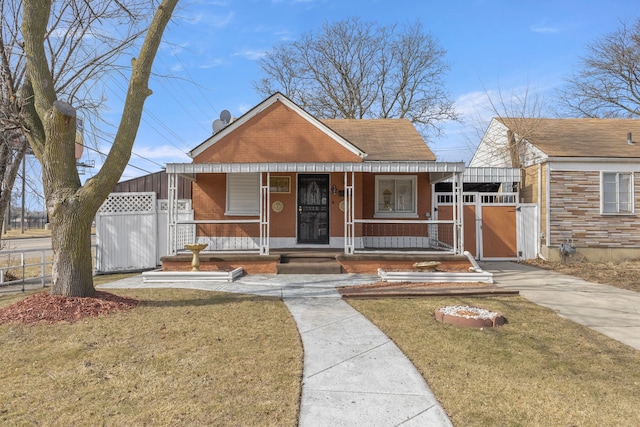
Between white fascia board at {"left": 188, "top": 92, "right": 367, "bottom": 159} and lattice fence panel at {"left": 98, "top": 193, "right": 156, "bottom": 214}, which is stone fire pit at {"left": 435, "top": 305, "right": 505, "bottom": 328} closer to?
white fascia board at {"left": 188, "top": 92, "right": 367, "bottom": 159}

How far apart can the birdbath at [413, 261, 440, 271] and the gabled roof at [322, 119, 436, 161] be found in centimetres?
395

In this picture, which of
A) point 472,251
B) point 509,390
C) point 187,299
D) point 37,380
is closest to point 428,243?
point 472,251

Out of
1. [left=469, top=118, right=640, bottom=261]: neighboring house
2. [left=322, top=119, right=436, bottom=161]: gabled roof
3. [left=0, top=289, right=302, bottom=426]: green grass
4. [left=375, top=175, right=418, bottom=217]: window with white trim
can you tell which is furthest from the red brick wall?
[left=0, top=289, right=302, bottom=426]: green grass

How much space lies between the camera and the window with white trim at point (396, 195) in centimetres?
1231

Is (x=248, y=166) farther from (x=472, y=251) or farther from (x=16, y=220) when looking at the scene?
(x=16, y=220)

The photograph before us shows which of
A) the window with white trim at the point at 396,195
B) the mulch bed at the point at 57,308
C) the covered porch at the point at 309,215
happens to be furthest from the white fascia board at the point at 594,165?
the mulch bed at the point at 57,308

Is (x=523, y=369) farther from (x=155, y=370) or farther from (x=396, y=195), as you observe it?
(x=396, y=195)

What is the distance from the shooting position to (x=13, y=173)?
9773mm

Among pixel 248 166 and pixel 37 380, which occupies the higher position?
pixel 248 166

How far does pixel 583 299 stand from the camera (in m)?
7.39

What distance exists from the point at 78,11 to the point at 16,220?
2444 inches

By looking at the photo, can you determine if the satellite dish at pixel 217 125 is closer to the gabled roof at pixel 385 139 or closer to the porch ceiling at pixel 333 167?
the gabled roof at pixel 385 139

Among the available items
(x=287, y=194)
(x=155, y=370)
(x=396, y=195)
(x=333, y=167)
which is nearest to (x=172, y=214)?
(x=287, y=194)

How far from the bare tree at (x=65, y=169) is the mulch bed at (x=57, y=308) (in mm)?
205
